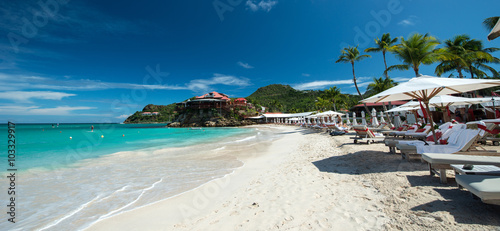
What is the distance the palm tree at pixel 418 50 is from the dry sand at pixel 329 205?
13885mm

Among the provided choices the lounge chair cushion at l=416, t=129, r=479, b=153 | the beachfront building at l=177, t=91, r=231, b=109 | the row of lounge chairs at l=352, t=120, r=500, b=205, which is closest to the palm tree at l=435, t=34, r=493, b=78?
the row of lounge chairs at l=352, t=120, r=500, b=205

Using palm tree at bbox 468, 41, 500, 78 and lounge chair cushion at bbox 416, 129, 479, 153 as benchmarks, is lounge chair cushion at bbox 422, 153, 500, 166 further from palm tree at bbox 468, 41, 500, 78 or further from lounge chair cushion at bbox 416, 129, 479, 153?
palm tree at bbox 468, 41, 500, 78

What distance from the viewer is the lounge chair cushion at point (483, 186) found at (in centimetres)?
195

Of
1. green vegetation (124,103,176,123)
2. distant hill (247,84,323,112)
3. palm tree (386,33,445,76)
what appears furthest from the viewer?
green vegetation (124,103,176,123)

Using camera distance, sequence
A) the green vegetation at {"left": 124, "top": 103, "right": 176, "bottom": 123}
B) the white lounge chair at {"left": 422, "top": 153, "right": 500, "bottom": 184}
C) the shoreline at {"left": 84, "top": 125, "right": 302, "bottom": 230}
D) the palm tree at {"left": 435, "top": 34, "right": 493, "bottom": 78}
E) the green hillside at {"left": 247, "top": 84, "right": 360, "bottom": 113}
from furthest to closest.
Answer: the green vegetation at {"left": 124, "top": 103, "right": 176, "bottom": 123} < the green hillside at {"left": 247, "top": 84, "right": 360, "bottom": 113} < the palm tree at {"left": 435, "top": 34, "right": 493, "bottom": 78} < the shoreline at {"left": 84, "top": 125, "right": 302, "bottom": 230} < the white lounge chair at {"left": 422, "top": 153, "right": 500, "bottom": 184}

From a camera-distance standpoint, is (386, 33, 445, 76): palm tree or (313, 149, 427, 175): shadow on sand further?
(386, 33, 445, 76): palm tree

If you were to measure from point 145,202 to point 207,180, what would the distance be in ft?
5.38

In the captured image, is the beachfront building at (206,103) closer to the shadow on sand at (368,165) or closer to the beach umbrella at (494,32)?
the shadow on sand at (368,165)

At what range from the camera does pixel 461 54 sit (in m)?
18.2

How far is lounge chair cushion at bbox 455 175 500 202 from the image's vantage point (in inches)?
76.7

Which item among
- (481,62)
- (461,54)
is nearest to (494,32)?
(461,54)

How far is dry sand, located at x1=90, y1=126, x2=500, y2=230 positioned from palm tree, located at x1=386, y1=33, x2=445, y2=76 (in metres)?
13.9

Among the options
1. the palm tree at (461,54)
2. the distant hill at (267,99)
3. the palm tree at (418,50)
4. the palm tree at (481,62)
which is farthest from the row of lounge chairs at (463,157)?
the distant hill at (267,99)

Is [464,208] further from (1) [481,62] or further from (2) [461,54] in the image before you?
(1) [481,62]
